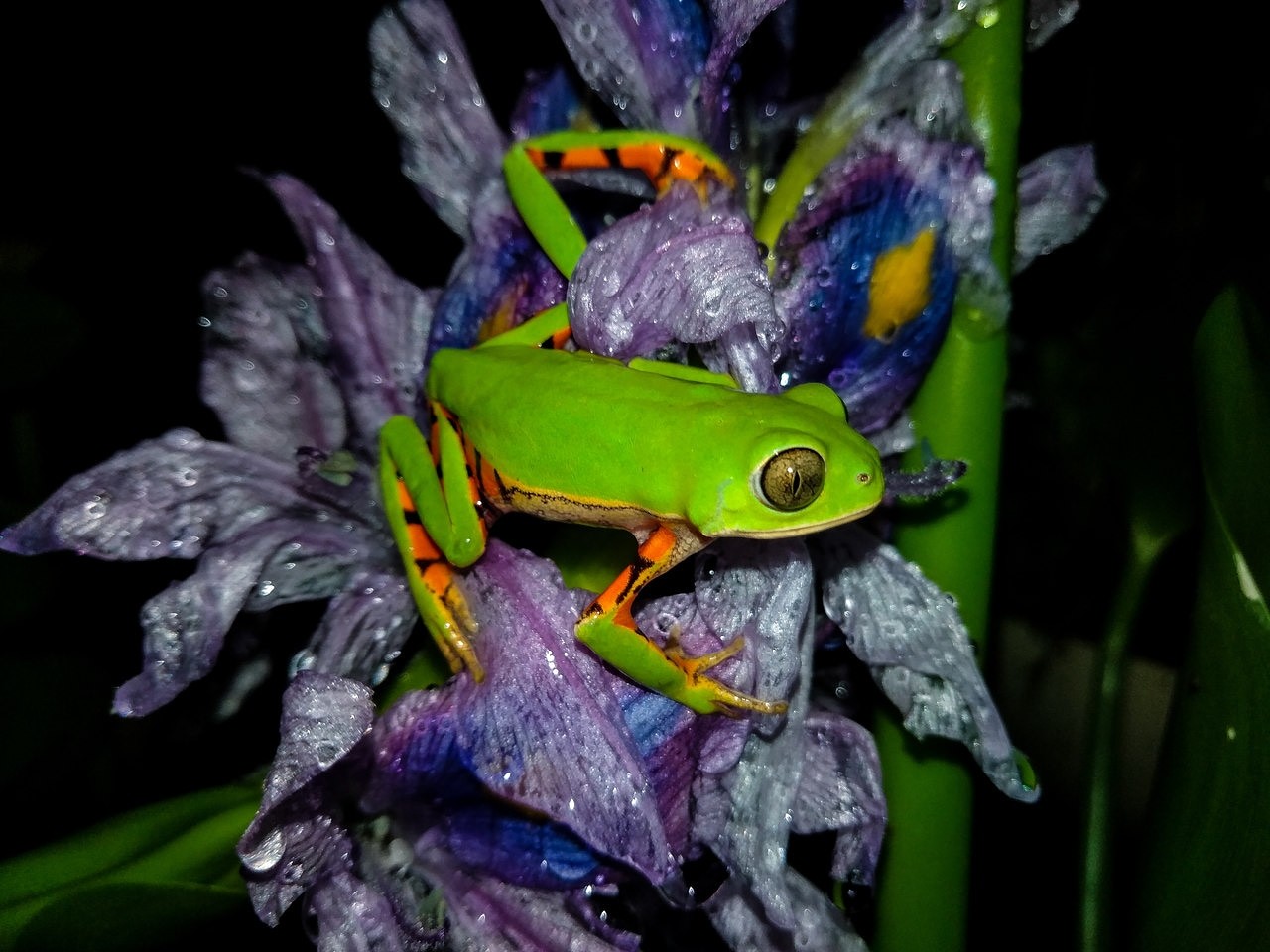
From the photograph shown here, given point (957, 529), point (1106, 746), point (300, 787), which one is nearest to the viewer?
point (300, 787)

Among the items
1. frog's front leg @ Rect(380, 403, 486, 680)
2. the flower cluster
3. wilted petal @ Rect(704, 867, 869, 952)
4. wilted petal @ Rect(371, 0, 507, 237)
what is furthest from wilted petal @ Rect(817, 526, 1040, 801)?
wilted petal @ Rect(371, 0, 507, 237)

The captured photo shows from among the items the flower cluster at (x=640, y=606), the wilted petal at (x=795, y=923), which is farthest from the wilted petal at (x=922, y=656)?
the wilted petal at (x=795, y=923)

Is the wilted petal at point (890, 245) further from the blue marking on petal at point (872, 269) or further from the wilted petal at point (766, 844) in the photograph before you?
the wilted petal at point (766, 844)

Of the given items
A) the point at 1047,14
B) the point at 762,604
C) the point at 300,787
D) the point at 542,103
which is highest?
the point at 1047,14

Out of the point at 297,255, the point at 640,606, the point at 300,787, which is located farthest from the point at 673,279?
the point at 297,255

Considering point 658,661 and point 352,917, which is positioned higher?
point 658,661

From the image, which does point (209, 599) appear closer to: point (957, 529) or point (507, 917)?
point (507, 917)

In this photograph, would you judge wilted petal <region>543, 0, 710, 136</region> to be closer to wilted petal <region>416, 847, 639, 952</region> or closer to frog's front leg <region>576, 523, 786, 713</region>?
frog's front leg <region>576, 523, 786, 713</region>
